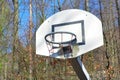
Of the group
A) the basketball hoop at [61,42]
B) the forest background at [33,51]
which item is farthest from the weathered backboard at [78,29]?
→ the forest background at [33,51]

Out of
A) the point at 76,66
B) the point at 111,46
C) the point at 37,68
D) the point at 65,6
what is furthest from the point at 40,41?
the point at 111,46

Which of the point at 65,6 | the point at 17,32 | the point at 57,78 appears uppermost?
the point at 65,6

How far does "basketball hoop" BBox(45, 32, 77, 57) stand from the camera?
4271 mm

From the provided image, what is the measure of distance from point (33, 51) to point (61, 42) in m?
4.04

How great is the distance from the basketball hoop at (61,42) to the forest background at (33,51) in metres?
3.63

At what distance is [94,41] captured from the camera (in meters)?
4.20

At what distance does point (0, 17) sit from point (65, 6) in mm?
2291

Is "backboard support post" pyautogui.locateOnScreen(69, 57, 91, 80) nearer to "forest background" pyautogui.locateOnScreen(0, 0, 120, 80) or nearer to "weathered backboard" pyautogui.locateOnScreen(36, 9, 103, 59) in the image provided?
"weathered backboard" pyautogui.locateOnScreen(36, 9, 103, 59)

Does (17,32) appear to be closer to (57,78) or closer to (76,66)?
(57,78)

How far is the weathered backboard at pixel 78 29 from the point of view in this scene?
4.20m

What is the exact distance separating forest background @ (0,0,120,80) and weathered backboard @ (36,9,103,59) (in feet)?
11.4

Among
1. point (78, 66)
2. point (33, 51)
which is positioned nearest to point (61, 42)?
point (78, 66)

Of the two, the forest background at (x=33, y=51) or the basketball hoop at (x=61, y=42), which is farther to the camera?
the forest background at (x=33, y=51)

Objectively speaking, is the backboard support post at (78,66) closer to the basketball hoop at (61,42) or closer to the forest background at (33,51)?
the basketball hoop at (61,42)
